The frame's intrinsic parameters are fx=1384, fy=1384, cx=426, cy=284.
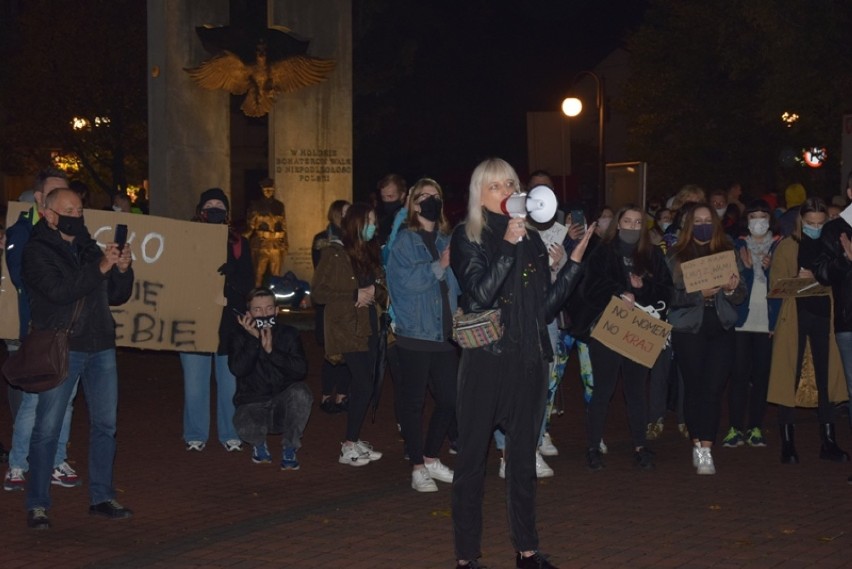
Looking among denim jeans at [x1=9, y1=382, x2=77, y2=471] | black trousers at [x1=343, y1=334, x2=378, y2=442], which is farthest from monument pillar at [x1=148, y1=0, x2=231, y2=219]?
denim jeans at [x1=9, y1=382, x2=77, y2=471]

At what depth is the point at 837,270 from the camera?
9148 mm

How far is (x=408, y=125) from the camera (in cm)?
5072

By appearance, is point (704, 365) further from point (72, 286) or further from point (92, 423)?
point (72, 286)

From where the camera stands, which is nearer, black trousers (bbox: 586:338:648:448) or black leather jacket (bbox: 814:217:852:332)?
black leather jacket (bbox: 814:217:852:332)

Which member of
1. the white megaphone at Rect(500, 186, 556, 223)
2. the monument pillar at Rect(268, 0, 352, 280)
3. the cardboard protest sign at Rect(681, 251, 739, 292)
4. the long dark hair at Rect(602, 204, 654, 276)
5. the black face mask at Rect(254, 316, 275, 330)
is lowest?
the black face mask at Rect(254, 316, 275, 330)

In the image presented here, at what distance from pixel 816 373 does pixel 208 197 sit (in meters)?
4.69

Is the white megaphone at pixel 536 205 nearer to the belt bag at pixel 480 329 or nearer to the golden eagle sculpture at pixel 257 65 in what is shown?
the belt bag at pixel 480 329

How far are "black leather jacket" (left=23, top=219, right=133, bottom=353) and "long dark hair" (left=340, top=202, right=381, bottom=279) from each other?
2290 millimetres

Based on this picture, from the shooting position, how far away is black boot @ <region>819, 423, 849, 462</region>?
1014cm

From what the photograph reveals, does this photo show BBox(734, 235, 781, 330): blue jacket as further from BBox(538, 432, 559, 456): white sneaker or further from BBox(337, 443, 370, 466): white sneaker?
BBox(337, 443, 370, 466): white sneaker

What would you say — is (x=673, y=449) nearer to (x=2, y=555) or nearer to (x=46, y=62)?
(x=2, y=555)

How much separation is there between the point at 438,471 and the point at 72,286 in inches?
114

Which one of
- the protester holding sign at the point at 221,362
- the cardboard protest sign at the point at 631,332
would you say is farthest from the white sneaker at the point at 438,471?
the protester holding sign at the point at 221,362

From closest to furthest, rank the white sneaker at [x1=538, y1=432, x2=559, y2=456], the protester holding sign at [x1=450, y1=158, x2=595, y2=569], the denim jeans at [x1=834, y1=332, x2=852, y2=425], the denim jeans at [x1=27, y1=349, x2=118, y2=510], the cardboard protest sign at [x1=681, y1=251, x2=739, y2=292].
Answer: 1. the protester holding sign at [x1=450, y1=158, x2=595, y2=569]
2. the denim jeans at [x1=27, y1=349, x2=118, y2=510]
3. the denim jeans at [x1=834, y1=332, x2=852, y2=425]
4. the cardboard protest sign at [x1=681, y1=251, x2=739, y2=292]
5. the white sneaker at [x1=538, y1=432, x2=559, y2=456]
